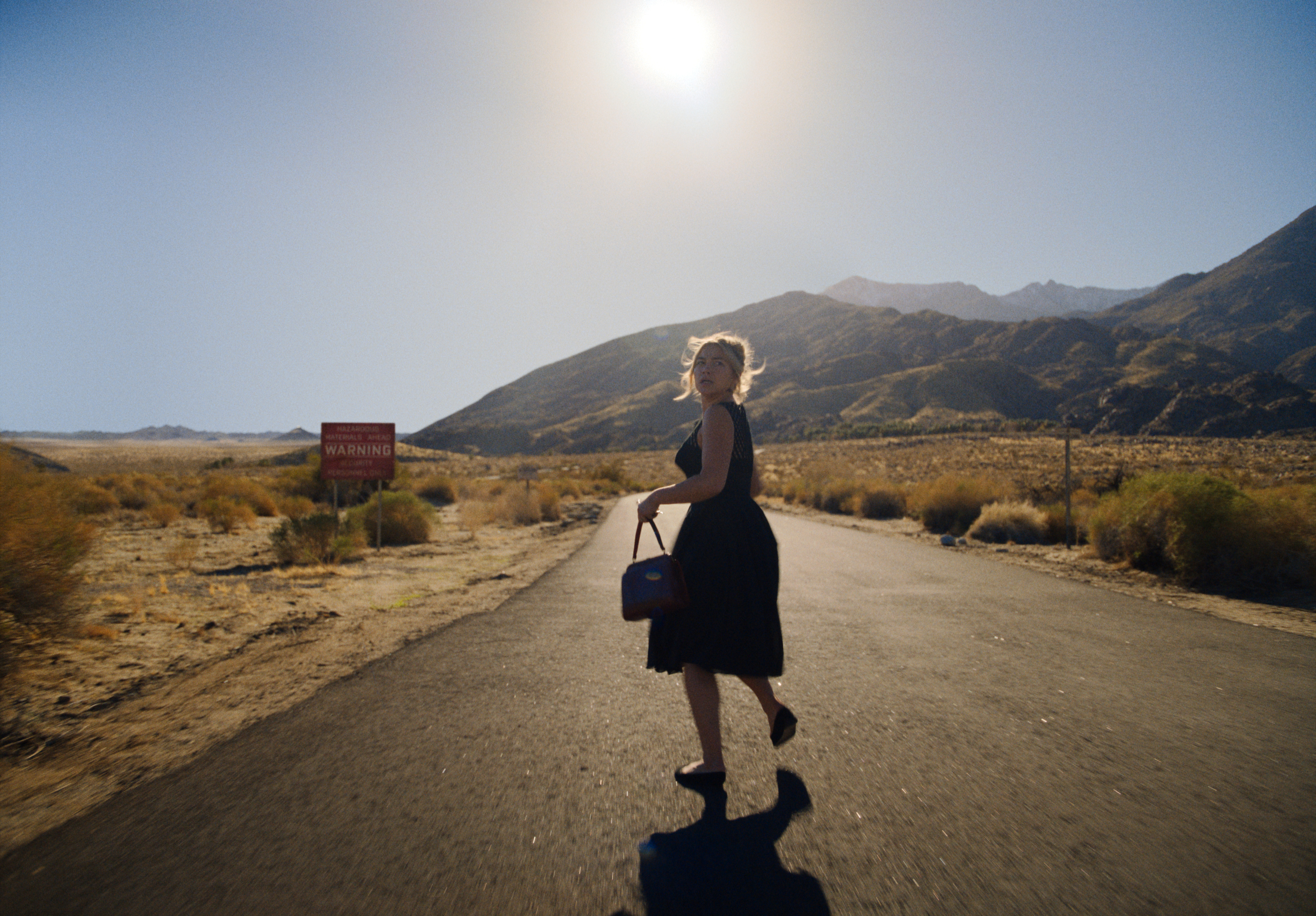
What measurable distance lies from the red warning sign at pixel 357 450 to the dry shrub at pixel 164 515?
6.18m

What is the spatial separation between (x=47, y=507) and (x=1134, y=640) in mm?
8637

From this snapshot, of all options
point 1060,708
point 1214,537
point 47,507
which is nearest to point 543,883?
point 1060,708

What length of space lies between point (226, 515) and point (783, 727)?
16.4m

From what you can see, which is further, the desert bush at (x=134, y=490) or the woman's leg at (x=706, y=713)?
the desert bush at (x=134, y=490)

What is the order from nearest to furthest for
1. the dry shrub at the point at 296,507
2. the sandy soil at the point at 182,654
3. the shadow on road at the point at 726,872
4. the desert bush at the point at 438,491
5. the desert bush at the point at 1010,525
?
the shadow on road at the point at 726,872
the sandy soil at the point at 182,654
the desert bush at the point at 1010,525
the dry shrub at the point at 296,507
the desert bush at the point at 438,491

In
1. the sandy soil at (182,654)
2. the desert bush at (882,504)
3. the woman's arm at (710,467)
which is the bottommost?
the desert bush at (882,504)

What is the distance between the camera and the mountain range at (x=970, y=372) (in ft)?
271

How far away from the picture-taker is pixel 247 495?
63.8ft

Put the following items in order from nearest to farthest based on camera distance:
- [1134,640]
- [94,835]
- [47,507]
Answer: [94,835]
[47,507]
[1134,640]

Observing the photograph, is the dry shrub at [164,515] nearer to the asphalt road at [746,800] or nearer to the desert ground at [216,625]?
the desert ground at [216,625]

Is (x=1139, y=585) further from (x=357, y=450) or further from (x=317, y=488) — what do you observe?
(x=317, y=488)

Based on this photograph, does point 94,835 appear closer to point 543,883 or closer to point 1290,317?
point 543,883

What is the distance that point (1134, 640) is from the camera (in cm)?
548

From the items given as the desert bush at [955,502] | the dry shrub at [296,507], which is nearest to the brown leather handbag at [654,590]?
the desert bush at [955,502]
